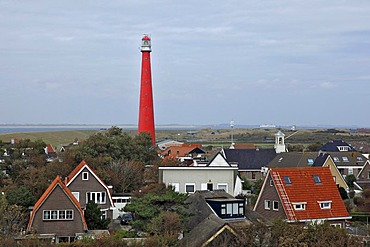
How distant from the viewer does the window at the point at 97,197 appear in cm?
4094

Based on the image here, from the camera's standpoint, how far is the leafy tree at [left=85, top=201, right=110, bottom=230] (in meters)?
35.6

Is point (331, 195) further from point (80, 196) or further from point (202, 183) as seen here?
point (80, 196)

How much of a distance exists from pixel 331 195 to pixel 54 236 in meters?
17.7

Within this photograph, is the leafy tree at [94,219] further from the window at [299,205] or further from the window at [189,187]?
the window at [299,205]

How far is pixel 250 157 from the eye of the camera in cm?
7675

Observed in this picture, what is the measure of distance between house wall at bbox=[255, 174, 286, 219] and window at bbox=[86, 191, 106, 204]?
1103 cm

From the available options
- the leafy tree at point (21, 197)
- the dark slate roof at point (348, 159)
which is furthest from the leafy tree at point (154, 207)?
the dark slate roof at point (348, 159)

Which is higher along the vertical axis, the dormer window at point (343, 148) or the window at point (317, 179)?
the window at point (317, 179)

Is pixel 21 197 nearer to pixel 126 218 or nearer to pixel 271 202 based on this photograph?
pixel 126 218

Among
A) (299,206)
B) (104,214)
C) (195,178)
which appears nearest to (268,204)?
(299,206)

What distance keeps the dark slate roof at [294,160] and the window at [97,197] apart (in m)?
29.5

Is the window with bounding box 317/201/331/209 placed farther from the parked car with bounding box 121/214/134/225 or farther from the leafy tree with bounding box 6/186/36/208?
the leafy tree with bounding box 6/186/36/208

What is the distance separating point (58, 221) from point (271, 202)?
13564 mm

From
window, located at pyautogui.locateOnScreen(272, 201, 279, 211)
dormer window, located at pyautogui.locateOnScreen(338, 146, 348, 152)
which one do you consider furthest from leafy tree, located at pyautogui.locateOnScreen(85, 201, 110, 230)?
dormer window, located at pyautogui.locateOnScreen(338, 146, 348, 152)
